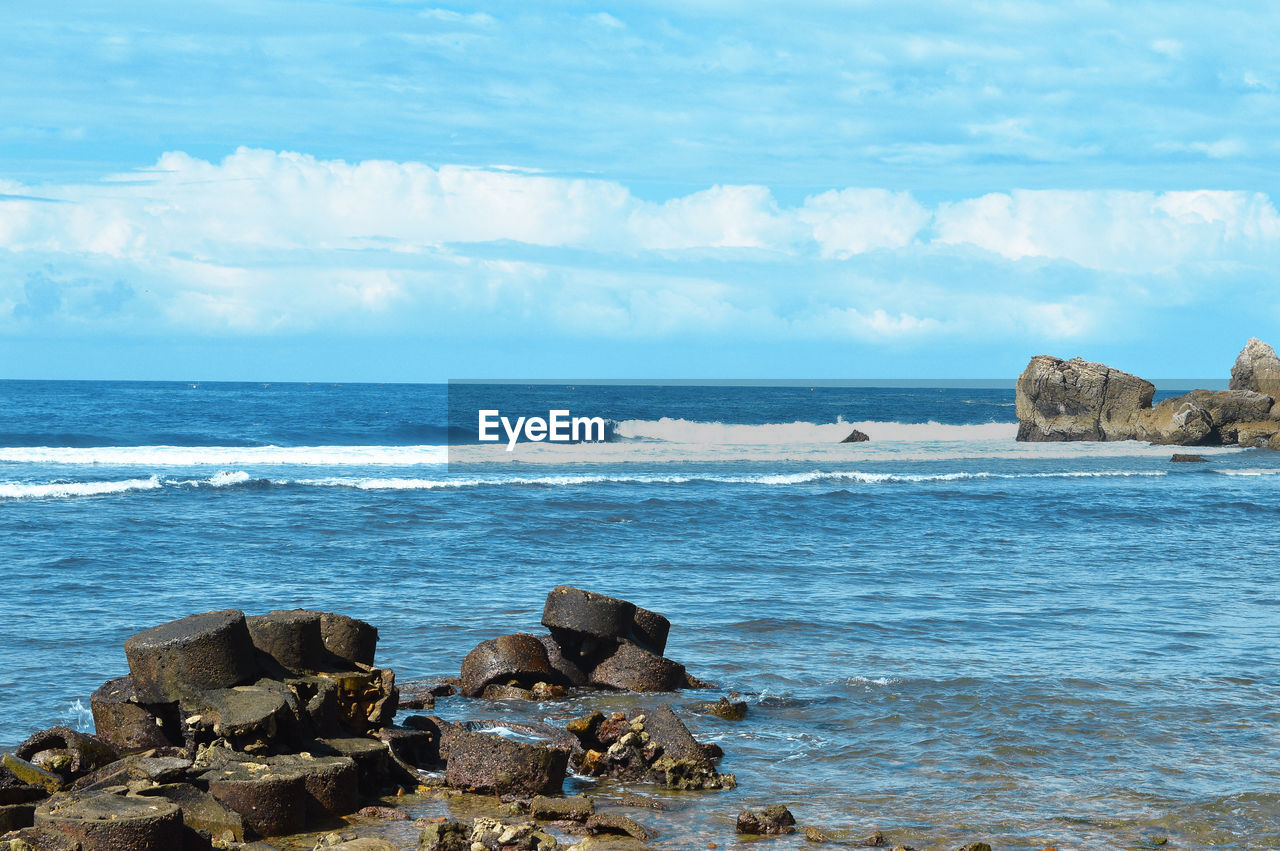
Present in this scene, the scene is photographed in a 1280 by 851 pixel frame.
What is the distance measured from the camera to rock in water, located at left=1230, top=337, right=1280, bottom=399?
54.5 meters

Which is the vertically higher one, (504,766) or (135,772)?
(135,772)

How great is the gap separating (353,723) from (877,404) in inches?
4319

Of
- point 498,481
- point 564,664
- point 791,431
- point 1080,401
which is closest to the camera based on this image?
point 564,664

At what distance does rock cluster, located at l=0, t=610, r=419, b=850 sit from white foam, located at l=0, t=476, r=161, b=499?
20.5 m

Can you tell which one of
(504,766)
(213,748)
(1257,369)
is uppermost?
(1257,369)

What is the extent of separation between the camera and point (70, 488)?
Answer: 2677 centimetres

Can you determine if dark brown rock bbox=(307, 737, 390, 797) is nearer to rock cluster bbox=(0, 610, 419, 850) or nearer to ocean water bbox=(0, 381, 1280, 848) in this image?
rock cluster bbox=(0, 610, 419, 850)

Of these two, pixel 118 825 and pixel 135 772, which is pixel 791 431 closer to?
pixel 135 772

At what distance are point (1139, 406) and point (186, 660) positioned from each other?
55794 millimetres

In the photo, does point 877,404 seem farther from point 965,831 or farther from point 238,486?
point 965,831

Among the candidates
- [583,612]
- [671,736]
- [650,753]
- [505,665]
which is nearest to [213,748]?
[650,753]

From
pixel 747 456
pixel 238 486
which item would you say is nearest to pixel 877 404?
pixel 747 456

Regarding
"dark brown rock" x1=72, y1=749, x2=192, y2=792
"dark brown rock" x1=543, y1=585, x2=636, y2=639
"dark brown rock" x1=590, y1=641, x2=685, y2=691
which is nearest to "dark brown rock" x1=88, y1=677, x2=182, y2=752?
"dark brown rock" x1=72, y1=749, x2=192, y2=792

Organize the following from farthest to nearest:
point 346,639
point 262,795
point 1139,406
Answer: point 1139,406 → point 346,639 → point 262,795
